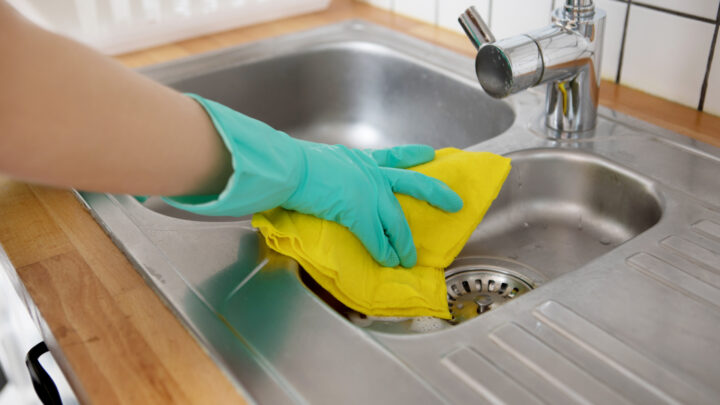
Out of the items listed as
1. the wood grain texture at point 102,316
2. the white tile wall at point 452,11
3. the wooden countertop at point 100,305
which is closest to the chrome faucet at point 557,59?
the wooden countertop at point 100,305

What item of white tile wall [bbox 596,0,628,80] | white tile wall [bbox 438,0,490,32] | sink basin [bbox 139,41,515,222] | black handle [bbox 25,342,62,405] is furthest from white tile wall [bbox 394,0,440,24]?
black handle [bbox 25,342,62,405]

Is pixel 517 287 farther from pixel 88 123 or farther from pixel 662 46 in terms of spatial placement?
pixel 88 123

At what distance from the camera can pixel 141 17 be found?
1196 millimetres

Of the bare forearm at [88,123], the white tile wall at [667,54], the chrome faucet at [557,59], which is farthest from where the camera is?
the white tile wall at [667,54]

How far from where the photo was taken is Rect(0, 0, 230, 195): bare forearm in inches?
17.2

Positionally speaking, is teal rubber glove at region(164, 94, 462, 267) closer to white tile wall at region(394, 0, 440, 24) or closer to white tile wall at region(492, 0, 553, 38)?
white tile wall at region(492, 0, 553, 38)

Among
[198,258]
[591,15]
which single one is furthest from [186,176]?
[591,15]

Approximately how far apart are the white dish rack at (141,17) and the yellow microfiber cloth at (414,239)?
691mm

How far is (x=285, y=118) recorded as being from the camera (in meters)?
1.21

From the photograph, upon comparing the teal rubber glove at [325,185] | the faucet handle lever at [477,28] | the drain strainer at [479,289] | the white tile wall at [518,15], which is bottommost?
the drain strainer at [479,289]

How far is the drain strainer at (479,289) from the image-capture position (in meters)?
0.75

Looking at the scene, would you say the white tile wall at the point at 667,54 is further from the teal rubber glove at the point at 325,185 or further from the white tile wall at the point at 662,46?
the teal rubber glove at the point at 325,185

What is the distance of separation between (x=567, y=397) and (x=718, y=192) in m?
0.37

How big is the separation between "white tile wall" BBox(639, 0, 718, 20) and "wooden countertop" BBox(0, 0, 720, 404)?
0.42ft
